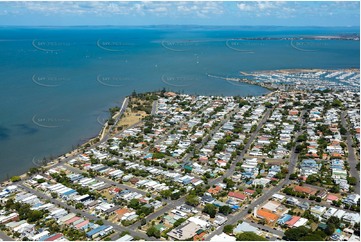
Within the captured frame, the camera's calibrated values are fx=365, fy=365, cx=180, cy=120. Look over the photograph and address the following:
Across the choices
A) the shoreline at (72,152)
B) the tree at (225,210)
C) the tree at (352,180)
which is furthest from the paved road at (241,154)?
the shoreline at (72,152)

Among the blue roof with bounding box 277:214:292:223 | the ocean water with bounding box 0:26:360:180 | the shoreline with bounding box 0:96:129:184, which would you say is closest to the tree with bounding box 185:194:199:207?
the blue roof with bounding box 277:214:292:223

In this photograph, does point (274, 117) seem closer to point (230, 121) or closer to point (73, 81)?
point (230, 121)

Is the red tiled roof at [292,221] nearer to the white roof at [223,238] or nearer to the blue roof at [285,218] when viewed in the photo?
the blue roof at [285,218]

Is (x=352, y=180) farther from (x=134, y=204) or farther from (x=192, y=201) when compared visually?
(x=134, y=204)

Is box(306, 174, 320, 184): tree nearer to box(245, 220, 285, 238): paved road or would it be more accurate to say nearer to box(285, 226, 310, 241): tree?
A: box(245, 220, 285, 238): paved road

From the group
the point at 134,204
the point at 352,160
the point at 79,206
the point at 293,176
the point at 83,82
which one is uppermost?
the point at 352,160

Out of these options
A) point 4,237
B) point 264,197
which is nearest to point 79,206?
point 4,237
